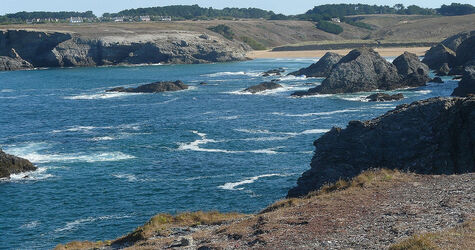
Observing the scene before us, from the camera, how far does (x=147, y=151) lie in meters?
55.7

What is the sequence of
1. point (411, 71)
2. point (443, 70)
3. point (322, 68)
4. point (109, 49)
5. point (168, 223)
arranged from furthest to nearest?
point (109, 49), point (322, 68), point (443, 70), point (411, 71), point (168, 223)

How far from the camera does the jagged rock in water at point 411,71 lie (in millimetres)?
97000

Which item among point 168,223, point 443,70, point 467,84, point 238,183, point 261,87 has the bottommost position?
point 238,183

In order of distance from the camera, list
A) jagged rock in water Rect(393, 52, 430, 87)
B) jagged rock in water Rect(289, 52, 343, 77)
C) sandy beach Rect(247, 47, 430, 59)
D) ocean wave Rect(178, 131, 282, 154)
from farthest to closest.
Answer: sandy beach Rect(247, 47, 430, 59) → jagged rock in water Rect(289, 52, 343, 77) → jagged rock in water Rect(393, 52, 430, 87) → ocean wave Rect(178, 131, 282, 154)

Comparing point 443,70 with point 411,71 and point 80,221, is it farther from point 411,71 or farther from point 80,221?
point 80,221

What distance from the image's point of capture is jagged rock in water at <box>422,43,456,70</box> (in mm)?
122500

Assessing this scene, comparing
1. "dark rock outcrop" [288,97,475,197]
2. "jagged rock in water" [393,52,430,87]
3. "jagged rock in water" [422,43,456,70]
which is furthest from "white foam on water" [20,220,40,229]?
"jagged rock in water" [422,43,456,70]

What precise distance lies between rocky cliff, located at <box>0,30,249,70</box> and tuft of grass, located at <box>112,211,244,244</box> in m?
142

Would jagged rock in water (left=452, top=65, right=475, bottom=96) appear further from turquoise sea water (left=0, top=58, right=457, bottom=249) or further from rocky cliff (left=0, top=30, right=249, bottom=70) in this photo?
rocky cliff (left=0, top=30, right=249, bottom=70)

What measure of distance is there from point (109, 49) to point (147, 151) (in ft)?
395

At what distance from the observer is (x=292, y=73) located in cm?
12812

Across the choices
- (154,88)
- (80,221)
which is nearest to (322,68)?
(154,88)

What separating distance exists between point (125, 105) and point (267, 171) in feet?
151

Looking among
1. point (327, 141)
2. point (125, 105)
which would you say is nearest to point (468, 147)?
point (327, 141)
